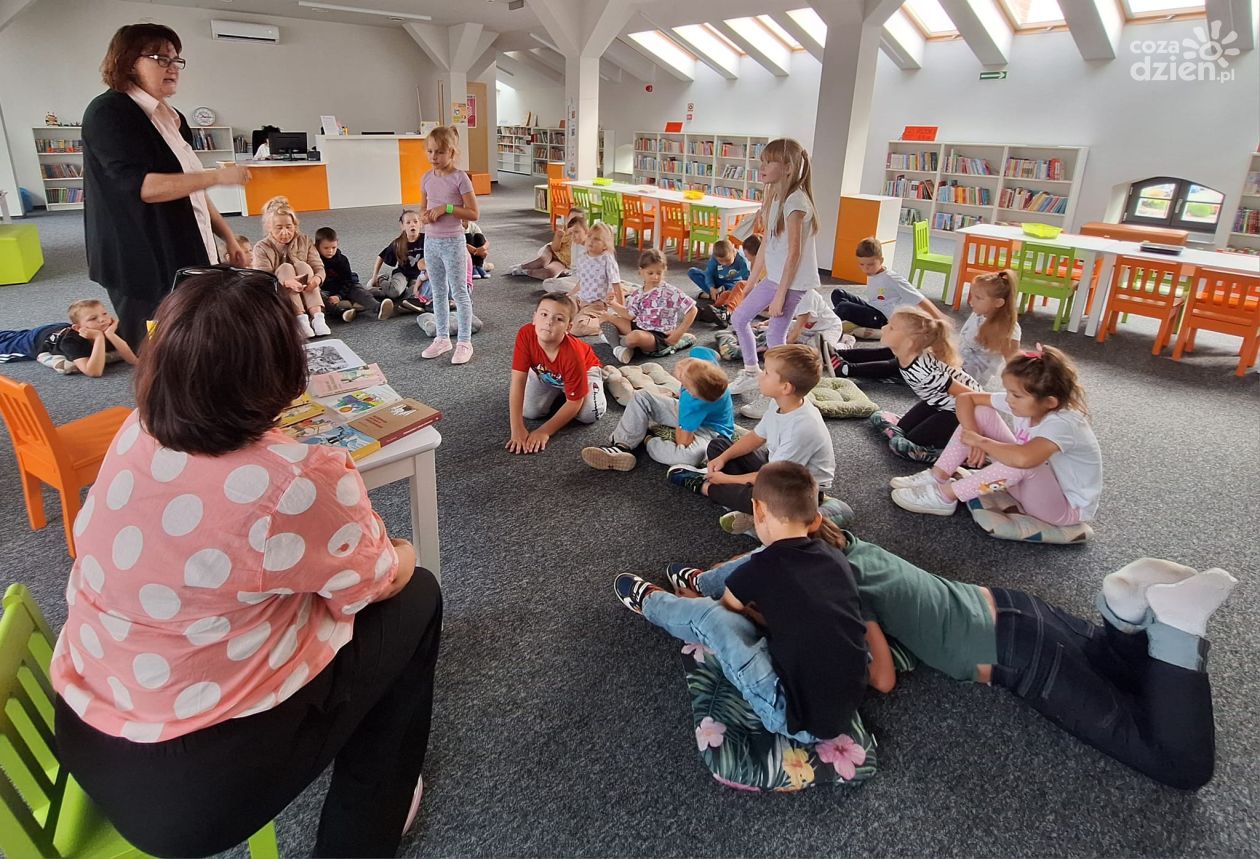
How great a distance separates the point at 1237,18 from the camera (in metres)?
6.66

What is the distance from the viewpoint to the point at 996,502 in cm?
277

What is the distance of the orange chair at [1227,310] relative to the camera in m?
4.57

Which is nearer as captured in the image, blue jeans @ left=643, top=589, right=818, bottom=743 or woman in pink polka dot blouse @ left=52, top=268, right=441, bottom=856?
woman in pink polka dot blouse @ left=52, top=268, right=441, bottom=856

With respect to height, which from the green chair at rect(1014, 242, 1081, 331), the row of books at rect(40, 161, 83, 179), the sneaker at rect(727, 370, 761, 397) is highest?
the row of books at rect(40, 161, 83, 179)

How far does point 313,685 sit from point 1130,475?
137 inches

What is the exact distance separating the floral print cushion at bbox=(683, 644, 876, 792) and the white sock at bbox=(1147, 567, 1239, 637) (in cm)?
72

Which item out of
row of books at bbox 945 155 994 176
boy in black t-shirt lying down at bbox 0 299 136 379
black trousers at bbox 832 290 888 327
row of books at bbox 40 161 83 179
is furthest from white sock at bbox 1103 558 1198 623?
row of books at bbox 40 161 83 179

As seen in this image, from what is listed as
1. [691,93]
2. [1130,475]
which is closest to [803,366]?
[1130,475]

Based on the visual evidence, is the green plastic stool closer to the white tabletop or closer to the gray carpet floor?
the gray carpet floor

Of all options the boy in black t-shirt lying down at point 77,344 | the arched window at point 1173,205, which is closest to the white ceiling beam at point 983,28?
the arched window at point 1173,205

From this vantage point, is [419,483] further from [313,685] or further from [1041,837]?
[1041,837]

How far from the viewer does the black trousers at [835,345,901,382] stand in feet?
14.1

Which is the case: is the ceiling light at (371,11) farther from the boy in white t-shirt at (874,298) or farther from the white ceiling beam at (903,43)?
the boy in white t-shirt at (874,298)

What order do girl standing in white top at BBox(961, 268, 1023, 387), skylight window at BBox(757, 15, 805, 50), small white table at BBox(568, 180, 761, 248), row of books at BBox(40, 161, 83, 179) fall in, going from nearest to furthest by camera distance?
girl standing in white top at BBox(961, 268, 1023, 387) → small white table at BBox(568, 180, 761, 248) → row of books at BBox(40, 161, 83, 179) → skylight window at BBox(757, 15, 805, 50)
